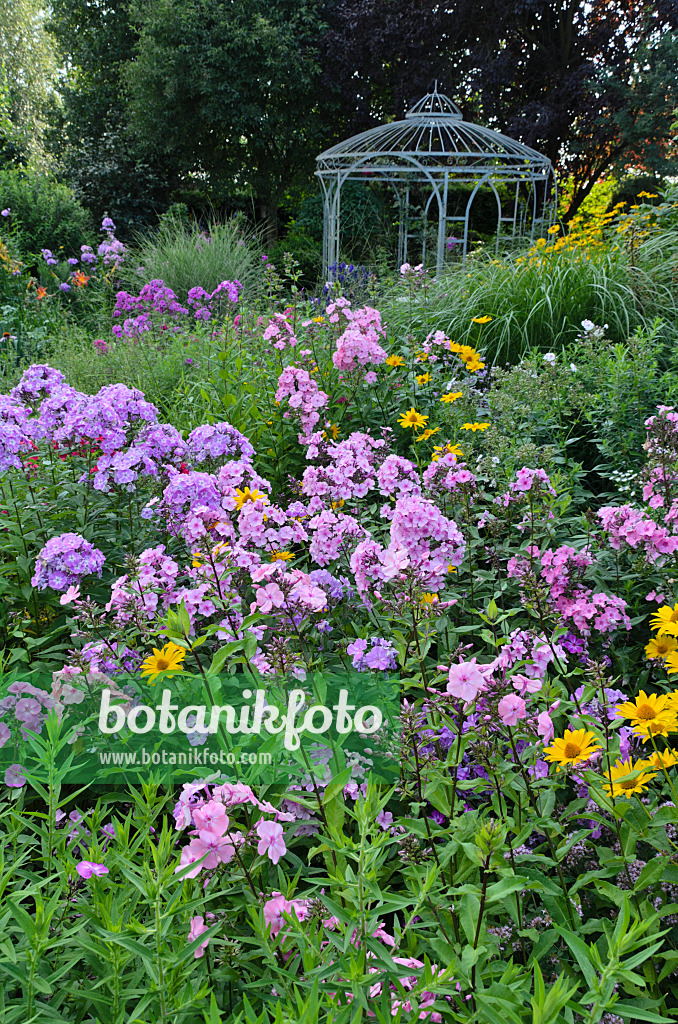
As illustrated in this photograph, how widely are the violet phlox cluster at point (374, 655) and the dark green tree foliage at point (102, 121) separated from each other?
18323mm

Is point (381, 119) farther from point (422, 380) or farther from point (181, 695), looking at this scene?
point (181, 695)

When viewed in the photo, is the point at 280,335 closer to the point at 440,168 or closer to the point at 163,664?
the point at 163,664

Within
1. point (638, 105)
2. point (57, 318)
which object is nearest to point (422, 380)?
point (57, 318)

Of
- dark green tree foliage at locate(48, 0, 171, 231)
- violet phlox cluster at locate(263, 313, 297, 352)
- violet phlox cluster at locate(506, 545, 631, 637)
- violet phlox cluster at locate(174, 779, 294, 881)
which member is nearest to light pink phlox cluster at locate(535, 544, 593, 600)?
violet phlox cluster at locate(506, 545, 631, 637)

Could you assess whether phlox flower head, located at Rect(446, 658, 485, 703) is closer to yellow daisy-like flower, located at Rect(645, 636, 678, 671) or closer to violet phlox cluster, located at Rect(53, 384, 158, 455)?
yellow daisy-like flower, located at Rect(645, 636, 678, 671)

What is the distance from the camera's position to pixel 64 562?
2355 mm

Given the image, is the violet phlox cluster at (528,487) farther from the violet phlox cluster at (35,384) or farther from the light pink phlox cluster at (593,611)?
the violet phlox cluster at (35,384)

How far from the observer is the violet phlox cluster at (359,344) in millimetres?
3764

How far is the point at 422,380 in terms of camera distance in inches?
164

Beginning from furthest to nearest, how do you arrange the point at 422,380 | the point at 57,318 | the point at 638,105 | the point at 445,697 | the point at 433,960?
the point at 638,105 → the point at 57,318 → the point at 422,380 → the point at 445,697 → the point at 433,960

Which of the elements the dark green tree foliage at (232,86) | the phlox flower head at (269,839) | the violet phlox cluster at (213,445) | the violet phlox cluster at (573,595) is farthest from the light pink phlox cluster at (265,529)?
the dark green tree foliage at (232,86)

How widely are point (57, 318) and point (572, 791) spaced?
8878 millimetres

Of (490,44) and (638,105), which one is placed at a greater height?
(490,44)

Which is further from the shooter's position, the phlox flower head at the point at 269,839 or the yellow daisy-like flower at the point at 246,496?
the yellow daisy-like flower at the point at 246,496
